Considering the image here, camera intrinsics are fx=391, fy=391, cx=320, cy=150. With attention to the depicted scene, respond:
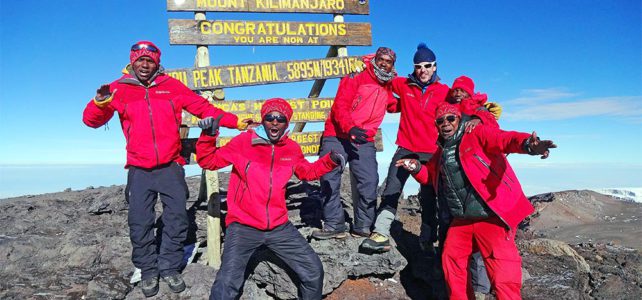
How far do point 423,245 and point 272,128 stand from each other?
11.1 ft

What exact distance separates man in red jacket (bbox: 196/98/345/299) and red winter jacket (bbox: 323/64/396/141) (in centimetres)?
114

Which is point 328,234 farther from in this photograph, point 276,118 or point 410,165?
point 276,118

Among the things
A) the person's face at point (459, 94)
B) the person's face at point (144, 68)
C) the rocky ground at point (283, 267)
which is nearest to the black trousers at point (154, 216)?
the rocky ground at point (283, 267)

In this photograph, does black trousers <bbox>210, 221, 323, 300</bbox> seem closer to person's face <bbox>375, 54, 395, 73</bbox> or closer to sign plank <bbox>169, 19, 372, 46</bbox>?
person's face <bbox>375, 54, 395, 73</bbox>

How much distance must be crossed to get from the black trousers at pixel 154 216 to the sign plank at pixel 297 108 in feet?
5.37

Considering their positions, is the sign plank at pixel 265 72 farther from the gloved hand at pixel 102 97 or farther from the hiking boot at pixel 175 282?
the hiking boot at pixel 175 282

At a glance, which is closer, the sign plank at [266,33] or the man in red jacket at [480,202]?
the man in red jacket at [480,202]

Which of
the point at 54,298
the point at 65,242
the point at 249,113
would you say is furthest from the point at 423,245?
the point at 65,242

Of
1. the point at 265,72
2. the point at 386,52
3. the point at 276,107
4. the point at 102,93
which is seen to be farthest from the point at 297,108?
the point at 102,93

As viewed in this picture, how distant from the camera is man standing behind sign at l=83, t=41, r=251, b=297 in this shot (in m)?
4.94

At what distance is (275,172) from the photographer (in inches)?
194

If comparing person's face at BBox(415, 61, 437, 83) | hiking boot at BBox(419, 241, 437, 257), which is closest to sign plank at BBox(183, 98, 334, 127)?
person's face at BBox(415, 61, 437, 83)

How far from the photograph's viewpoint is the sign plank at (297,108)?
258 inches

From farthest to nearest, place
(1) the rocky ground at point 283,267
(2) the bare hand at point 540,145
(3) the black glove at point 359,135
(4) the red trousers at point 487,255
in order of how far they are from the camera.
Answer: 1. (1) the rocky ground at point 283,267
2. (3) the black glove at point 359,135
3. (4) the red trousers at point 487,255
4. (2) the bare hand at point 540,145
